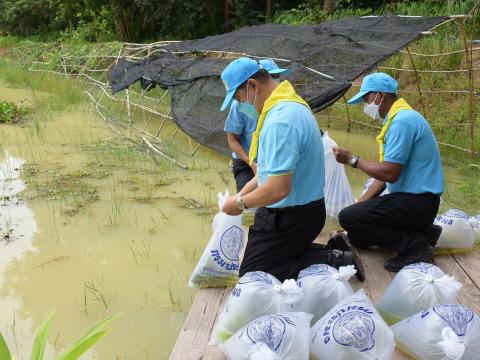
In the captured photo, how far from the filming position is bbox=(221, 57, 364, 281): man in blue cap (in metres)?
2.21

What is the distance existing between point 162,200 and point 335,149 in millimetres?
2334

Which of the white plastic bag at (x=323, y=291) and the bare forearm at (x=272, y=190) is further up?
the bare forearm at (x=272, y=190)

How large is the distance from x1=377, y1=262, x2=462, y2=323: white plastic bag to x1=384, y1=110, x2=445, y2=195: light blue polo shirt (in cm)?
65

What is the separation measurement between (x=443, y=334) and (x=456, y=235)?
1340mm

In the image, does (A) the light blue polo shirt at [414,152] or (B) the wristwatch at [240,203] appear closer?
(B) the wristwatch at [240,203]

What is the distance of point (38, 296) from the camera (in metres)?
3.38

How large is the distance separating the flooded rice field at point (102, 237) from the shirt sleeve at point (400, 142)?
163cm

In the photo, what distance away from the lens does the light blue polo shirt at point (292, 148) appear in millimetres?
2186

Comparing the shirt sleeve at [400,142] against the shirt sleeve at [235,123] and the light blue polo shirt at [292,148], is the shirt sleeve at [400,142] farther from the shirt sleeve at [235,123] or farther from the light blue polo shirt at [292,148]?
the shirt sleeve at [235,123]

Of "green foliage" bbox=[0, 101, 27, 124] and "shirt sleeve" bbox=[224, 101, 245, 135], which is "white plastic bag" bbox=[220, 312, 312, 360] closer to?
"shirt sleeve" bbox=[224, 101, 245, 135]

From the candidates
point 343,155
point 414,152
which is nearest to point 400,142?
point 414,152

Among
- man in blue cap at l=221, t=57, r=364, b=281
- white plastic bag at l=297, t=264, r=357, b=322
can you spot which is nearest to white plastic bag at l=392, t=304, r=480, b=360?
white plastic bag at l=297, t=264, r=357, b=322

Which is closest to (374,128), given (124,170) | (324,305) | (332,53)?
(332,53)

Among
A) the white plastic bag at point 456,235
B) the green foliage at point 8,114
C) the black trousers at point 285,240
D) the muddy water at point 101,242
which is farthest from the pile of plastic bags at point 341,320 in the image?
the green foliage at point 8,114
